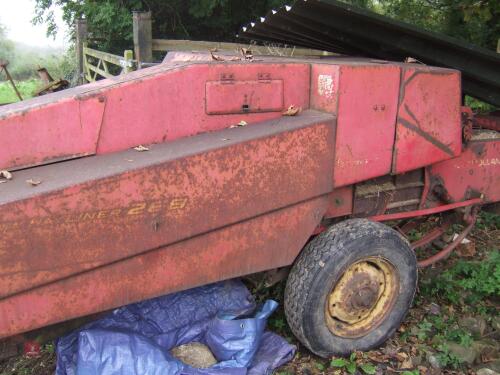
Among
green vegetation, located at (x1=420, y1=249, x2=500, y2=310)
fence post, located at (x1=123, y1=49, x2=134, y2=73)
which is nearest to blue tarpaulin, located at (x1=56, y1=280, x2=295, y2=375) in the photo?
green vegetation, located at (x1=420, y1=249, x2=500, y2=310)

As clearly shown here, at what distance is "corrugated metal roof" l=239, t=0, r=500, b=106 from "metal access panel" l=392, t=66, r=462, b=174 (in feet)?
1.78

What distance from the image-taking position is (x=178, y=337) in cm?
301

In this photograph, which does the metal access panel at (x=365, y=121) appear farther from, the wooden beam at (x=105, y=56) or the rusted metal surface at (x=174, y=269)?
the wooden beam at (x=105, y=56)

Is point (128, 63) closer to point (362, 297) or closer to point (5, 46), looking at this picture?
point (362, 297)

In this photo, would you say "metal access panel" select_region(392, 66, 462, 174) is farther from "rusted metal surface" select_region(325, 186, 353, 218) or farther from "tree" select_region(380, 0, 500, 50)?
"tree" select_region(380, 0, 500, 50)

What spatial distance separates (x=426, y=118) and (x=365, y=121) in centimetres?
49

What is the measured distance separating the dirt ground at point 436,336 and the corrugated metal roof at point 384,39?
4.59ft

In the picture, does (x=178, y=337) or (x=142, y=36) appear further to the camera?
(x=142, y=36)

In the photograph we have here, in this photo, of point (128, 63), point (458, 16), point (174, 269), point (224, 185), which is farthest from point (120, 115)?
point (458, 16)

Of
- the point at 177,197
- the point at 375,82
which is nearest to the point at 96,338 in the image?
the point at 177,197

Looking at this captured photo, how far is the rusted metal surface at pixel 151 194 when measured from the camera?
1.99 metres

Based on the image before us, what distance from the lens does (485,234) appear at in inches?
194

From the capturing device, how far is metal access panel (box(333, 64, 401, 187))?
2748 mm

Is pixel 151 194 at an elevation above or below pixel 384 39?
below
